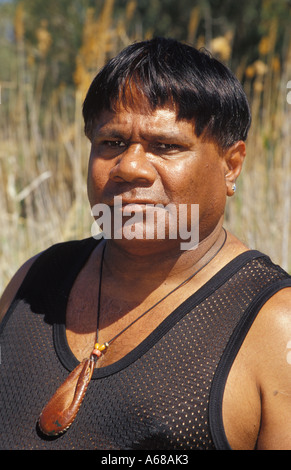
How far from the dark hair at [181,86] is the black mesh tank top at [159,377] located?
1.10 feet

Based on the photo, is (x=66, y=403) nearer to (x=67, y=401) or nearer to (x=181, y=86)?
(x=67, y=401)

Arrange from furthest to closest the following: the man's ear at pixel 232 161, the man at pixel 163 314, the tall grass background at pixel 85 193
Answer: the tall grass background at pixel 85 193 → the man's ear at pixel 232 161 → the man at pixel 163 314

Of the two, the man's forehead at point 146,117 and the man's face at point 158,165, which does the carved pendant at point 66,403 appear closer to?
the man's face at point 158,165

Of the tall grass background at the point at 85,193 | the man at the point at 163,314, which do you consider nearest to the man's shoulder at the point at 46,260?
the man at the point at 163,314

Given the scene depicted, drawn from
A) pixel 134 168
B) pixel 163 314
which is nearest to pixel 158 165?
pixel 134 168

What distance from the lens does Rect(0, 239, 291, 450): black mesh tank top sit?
1.21 metres

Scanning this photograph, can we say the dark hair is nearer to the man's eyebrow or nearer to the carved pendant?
the man's eyebrow

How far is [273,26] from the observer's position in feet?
10.2

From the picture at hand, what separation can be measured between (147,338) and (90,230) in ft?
5.50

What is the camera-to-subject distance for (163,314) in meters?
1.40

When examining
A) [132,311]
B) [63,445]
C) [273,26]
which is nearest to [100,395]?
[63,445]

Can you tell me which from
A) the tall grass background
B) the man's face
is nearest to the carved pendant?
the man's face

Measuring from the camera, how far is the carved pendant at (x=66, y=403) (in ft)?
4.26

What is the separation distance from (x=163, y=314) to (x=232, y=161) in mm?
431
